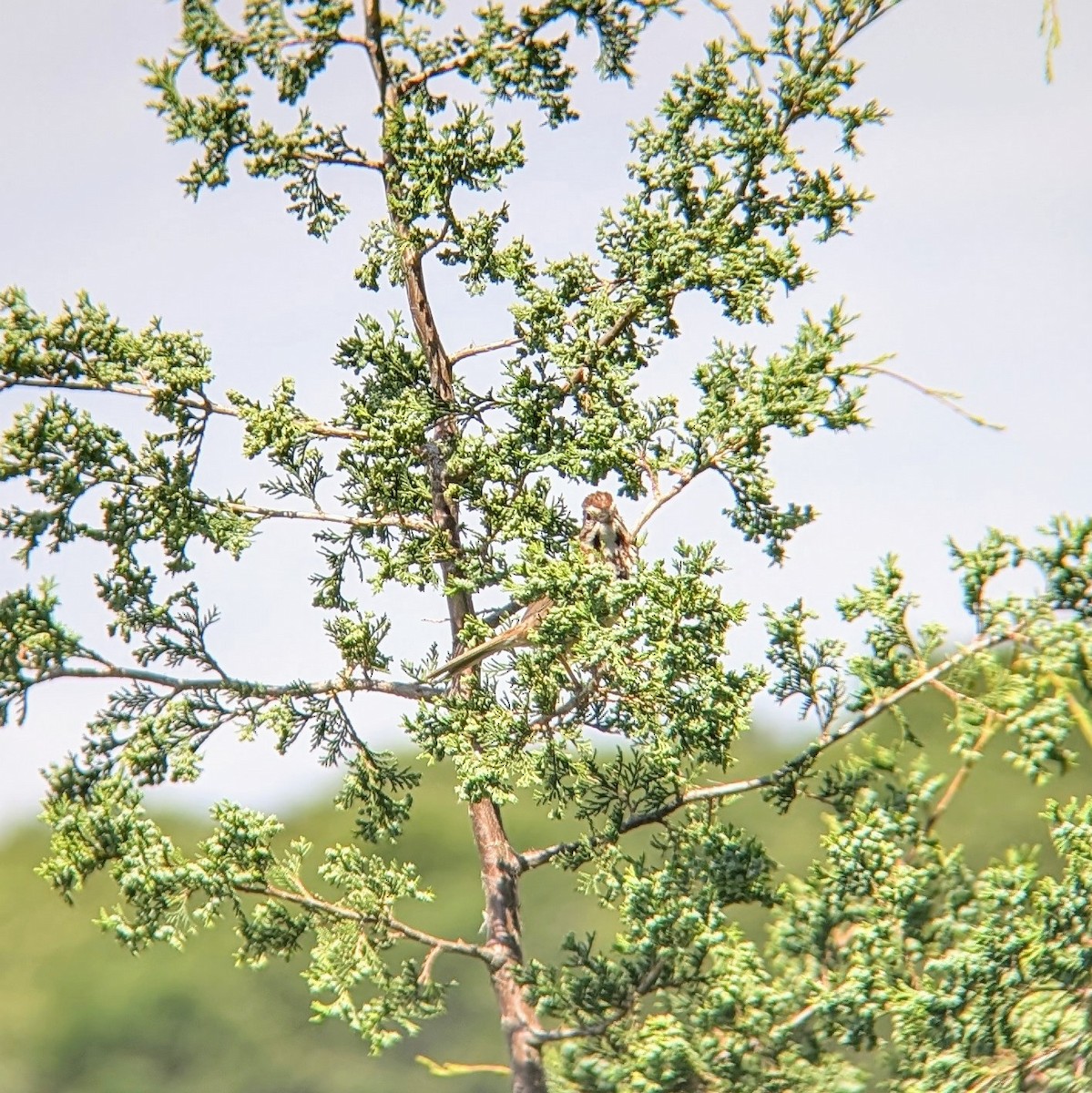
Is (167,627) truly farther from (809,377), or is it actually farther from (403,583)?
(809,377)

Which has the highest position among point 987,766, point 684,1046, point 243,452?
point 987,766

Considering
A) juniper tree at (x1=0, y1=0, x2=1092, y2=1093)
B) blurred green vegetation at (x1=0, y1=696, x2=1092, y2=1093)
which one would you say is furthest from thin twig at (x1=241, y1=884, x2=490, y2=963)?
blurred green vegetation at (x1=0, y1=696, x2=1092, y2=1093)

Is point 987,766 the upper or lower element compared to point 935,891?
upper

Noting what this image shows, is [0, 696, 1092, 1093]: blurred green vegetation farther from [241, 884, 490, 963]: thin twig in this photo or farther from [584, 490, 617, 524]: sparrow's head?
[584, 490, 617, 524]: sparrow's head

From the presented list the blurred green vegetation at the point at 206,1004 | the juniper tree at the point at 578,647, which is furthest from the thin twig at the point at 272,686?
the blurred green vegetation at the point at 206,1004

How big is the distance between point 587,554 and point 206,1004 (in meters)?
5.64

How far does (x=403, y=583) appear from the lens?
4.09 metres

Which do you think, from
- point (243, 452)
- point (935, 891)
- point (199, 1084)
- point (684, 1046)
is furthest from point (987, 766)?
point (199, 1084)

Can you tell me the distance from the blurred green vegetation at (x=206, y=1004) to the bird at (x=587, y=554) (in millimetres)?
3104

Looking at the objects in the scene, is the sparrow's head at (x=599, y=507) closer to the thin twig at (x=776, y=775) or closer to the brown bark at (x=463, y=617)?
the brown bark at (x=463, y=617)

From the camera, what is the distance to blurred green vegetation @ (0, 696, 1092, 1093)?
7820 mm

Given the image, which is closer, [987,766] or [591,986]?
[591,986]

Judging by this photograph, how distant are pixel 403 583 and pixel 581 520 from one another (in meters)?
0.62

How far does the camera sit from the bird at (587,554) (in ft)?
13.4
